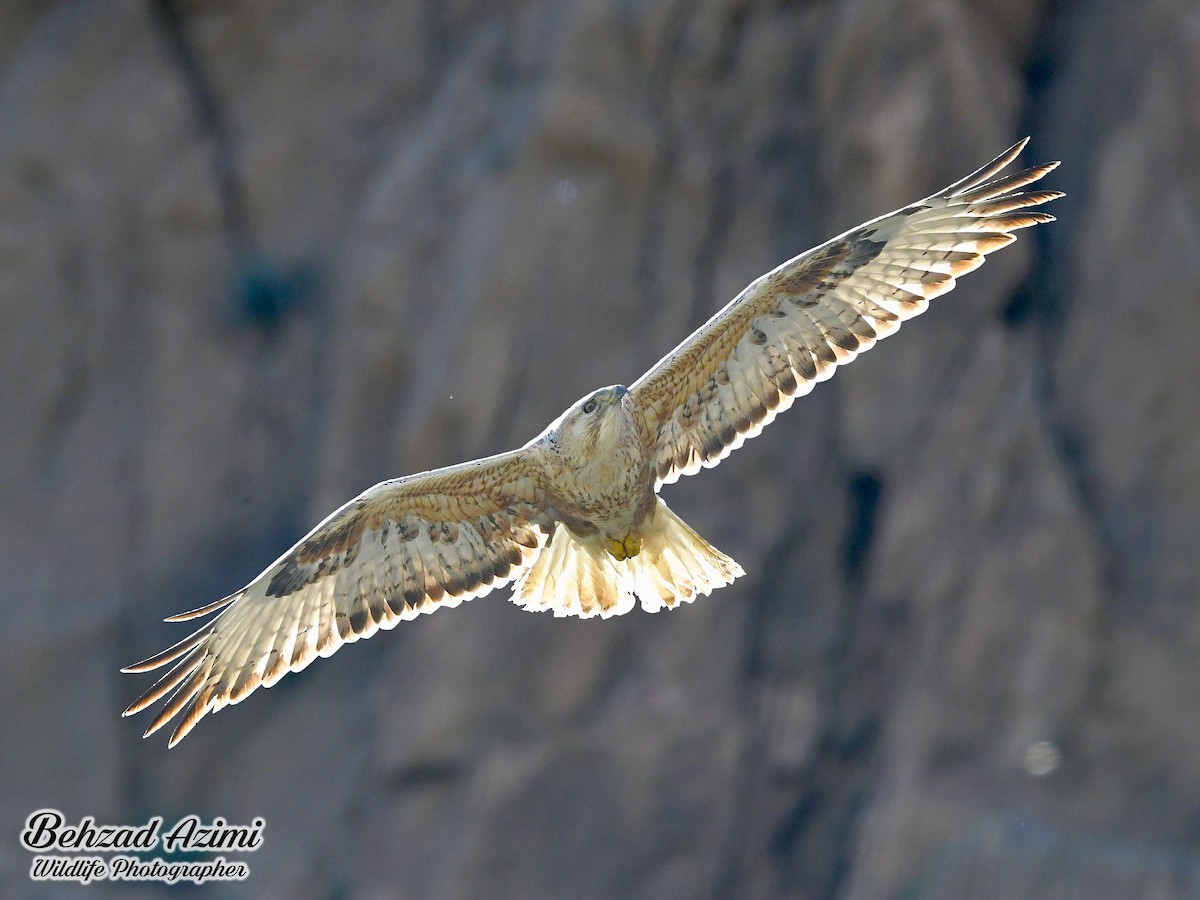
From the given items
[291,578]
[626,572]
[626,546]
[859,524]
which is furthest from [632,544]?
[859,524]

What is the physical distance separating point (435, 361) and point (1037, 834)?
3.55 metres

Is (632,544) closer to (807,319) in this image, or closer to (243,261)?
(807,319)

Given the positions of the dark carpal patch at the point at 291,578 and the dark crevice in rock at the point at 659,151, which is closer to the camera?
the dark carpal patch at the point at 291,578

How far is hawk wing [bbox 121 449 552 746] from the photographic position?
523 cm

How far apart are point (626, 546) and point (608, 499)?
24cm

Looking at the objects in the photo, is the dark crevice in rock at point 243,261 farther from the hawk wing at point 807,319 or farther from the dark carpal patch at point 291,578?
the hawk wing at point 807,319

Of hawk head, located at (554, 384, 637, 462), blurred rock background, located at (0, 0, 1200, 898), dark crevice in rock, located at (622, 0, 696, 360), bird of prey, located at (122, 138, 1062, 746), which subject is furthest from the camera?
dark crevice in rock, located at (622, 0, 696, 360)

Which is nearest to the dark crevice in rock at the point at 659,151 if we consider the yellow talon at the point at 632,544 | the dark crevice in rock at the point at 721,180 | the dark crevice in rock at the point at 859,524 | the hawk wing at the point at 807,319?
the dark crevice in rock at the point at 721,180

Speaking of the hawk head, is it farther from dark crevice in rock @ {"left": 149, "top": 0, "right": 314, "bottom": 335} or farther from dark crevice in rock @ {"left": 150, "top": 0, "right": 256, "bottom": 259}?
dark crevice in rock @ {"left": 150, "top": 0, "right": 256, "bottom": 259}

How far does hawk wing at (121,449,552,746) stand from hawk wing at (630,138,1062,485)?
551 mm

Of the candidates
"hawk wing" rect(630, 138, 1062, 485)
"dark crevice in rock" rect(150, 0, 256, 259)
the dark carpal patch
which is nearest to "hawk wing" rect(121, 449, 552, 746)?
the dark carpal patch

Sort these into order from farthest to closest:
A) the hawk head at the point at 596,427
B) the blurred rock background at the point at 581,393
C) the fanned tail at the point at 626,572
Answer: the blurred rock background at the point at 581,393 → the fanned tail at the point at 626,572 → the hawk head at the point at 596,427

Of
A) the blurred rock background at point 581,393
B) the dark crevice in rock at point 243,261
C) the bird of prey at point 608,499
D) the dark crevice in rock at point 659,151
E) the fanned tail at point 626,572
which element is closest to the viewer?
the bird of prey at point 608,499

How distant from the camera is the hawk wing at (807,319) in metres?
5.16
